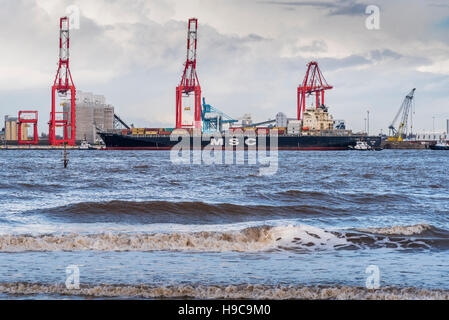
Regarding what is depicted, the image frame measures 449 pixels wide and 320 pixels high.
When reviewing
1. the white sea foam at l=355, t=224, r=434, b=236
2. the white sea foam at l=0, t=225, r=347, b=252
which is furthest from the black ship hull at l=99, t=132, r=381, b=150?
the white sea foam at l=0, t=225, r=347, b=252

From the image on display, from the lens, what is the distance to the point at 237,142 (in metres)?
105

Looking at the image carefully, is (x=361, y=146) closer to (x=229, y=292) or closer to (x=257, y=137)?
(x=257, y=137)

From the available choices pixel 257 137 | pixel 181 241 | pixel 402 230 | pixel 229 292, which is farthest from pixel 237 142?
pixel 229 292

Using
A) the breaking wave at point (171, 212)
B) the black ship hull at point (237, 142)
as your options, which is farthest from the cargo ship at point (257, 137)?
the breaking wave at point (171, 212)

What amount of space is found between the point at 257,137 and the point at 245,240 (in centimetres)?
9576

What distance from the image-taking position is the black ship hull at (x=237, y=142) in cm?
10388

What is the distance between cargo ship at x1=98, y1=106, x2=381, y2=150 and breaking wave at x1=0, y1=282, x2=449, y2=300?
317ft

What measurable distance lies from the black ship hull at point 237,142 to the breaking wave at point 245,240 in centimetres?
9190

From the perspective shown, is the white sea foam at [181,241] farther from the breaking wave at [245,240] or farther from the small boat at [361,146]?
the small boat at [361,146]

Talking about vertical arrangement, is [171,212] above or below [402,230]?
below

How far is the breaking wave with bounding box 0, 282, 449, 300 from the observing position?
21.0 ft

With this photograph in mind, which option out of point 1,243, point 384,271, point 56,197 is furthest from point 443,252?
point 56,197

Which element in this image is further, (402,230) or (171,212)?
(171,212)
